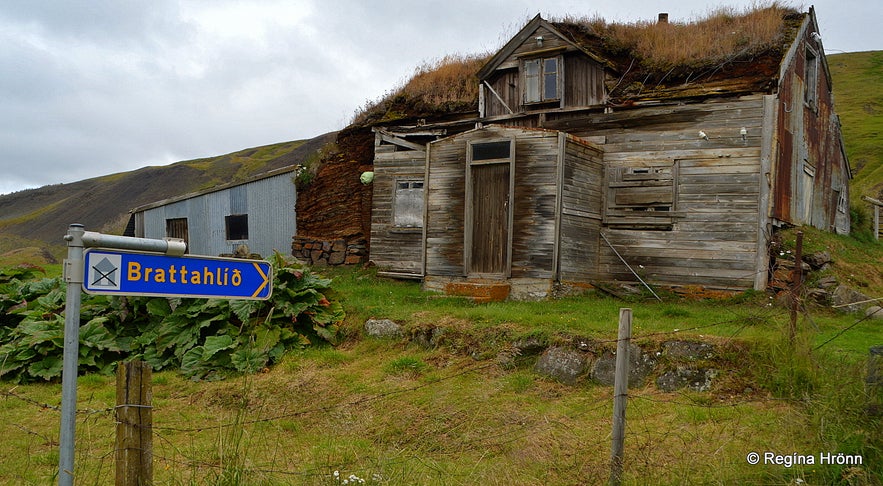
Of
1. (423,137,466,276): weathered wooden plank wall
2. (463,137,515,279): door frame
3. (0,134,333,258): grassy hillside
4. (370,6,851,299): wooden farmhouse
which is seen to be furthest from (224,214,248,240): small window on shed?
(0,134,333,258): grassy hillside

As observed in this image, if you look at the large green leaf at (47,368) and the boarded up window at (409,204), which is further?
the boarded up window at (409,204)

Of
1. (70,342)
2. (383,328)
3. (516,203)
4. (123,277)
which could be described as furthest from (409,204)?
(70,342)

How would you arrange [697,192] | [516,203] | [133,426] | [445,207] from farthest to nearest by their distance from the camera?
[445,207] → [697,192] → [516,203] → [133,426]

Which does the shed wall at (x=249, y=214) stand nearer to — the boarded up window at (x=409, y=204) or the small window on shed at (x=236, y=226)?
the small window on shed at (x=236, y=226)

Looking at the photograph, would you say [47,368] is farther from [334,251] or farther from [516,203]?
[334,251]

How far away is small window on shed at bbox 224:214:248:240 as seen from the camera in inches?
809

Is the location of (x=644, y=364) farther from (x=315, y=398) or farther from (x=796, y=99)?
(x=796, y=99)

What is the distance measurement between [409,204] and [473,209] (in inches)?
125

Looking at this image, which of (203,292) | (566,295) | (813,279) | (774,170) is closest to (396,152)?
(566,295)

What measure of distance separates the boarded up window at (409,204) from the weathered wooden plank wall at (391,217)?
12cm

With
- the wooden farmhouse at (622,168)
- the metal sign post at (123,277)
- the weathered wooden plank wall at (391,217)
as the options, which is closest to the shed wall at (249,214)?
the weathered wooden plank wall at (391,217)

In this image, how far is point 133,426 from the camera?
4.00 metres

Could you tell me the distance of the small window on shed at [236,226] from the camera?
2055cm

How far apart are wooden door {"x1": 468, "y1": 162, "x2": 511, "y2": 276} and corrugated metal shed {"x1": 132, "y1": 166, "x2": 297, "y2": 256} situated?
7.44m
